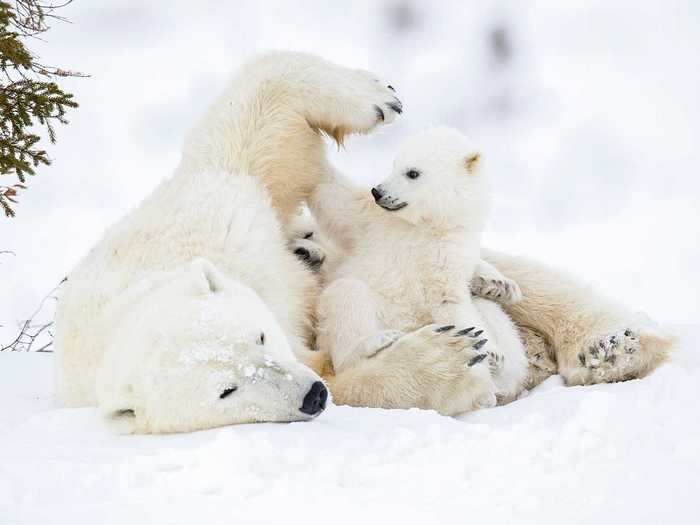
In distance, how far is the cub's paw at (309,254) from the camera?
4430 millimetres

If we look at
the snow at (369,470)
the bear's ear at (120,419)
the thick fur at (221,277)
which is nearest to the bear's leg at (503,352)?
the thick fur at (221,277)

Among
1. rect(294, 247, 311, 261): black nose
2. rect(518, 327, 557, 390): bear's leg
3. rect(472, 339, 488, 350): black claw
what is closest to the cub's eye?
rect(472, 339, 488, 350): black claw

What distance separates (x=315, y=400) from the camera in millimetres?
2689

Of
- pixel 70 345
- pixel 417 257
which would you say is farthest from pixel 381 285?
pixel 70 345

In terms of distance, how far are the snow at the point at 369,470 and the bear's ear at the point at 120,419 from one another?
4 cm

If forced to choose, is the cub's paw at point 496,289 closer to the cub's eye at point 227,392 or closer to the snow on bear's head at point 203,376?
the snow on bear's head at point 203,376

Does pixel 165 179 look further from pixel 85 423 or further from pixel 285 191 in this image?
pixel 85 423

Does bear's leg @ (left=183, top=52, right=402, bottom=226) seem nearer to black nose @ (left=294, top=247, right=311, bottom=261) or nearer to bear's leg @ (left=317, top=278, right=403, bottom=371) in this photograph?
black nose @ (left=294, top=247, right=311, bottom=261)

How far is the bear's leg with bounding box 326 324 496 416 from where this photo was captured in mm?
3455

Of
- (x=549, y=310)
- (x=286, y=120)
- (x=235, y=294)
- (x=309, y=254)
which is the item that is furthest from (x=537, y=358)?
(x=235, y=294)

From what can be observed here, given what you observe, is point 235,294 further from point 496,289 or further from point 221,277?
point 496,289

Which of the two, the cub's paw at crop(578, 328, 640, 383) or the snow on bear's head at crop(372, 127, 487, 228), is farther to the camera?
the snow on bear's head at crop(372, 127, 487, 228)

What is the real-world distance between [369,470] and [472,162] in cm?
234

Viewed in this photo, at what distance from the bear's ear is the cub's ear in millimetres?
2209
